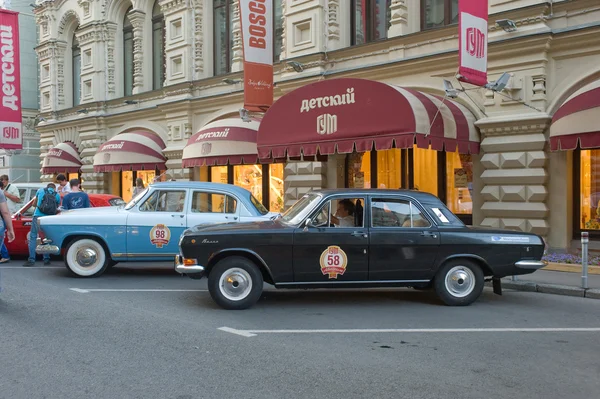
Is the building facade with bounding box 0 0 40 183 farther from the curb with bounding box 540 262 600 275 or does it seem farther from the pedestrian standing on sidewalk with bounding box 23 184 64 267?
the curb with bounding box 540 262 600 275

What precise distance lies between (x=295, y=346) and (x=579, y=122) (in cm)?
778

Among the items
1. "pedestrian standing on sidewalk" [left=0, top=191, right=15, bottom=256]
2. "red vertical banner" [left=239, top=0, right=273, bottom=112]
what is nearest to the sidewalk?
"pedestrian standing on sidewalk" [left=0, top=191, right=15, bottom=256]

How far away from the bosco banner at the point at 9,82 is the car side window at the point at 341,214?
752 inches

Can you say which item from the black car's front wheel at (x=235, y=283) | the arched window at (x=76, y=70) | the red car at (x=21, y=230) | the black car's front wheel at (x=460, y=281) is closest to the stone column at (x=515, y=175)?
the black car's front wheel at (x=460, y=281)

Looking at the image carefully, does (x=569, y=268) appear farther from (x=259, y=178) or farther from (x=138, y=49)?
(x=138, y=49)

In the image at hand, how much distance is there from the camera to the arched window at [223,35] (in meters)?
19.9

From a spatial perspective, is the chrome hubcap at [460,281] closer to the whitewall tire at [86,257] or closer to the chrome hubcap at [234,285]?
the chrome hubcap at [234,285]

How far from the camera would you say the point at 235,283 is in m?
7.73

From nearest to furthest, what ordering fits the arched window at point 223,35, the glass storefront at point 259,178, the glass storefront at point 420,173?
the glass storefront at point 420,173, the glass storefront at point 259,178, the arched window at point 223,35

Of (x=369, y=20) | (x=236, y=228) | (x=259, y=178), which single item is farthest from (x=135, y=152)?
(x=236, y=228)

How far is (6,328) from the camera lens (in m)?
6.56

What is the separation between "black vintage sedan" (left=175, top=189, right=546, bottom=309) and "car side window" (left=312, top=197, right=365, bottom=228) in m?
0.01

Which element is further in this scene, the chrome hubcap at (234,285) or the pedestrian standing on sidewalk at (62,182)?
the pedestrian standing on sidewalk at (62,182)

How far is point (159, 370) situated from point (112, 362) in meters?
0.52
